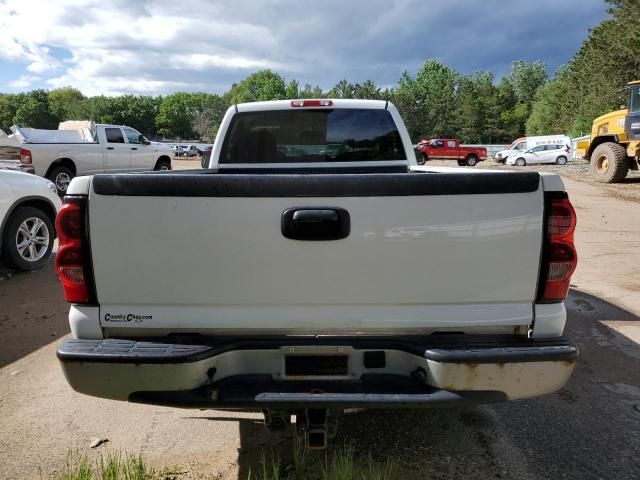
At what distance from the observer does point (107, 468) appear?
2.45 meters

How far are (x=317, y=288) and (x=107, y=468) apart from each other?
4.90 ft

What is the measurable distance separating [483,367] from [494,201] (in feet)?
2.37

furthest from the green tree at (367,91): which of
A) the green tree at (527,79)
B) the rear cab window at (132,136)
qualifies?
the rear cab window at (132,136)

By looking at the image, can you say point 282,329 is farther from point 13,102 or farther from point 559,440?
point 13,102

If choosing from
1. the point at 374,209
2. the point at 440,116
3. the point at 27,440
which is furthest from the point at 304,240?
the point at 440,116

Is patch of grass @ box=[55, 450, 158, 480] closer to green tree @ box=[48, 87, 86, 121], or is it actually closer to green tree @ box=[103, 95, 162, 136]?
green tree @ box=[103, 95, 162, 136]

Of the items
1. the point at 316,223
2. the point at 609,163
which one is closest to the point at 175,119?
the point at 609,163

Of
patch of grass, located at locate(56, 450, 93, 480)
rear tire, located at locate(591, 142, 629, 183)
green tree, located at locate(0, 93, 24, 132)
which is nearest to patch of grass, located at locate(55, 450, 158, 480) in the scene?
patch of grass, located at locate(56, 450, 93, 480)

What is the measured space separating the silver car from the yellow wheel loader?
15.9 m

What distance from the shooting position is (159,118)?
127188 millimetres

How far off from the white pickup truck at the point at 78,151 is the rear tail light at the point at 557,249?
11747 millimetres

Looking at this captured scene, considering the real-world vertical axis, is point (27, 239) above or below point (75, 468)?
above

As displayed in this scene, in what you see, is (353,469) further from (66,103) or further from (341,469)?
(66,103)

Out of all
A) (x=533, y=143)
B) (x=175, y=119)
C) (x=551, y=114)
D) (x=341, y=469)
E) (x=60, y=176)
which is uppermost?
(x=175, y=119)
